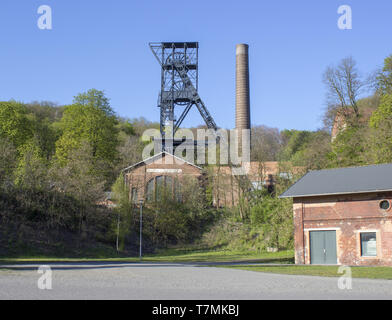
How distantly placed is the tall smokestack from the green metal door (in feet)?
77.6

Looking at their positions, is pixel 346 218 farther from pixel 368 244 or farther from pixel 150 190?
pixel 150 190

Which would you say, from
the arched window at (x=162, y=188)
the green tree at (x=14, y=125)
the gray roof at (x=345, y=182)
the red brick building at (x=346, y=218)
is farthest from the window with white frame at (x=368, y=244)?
the green tree at (x=14, y=125)

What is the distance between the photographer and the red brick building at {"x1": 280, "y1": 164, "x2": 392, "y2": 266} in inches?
915

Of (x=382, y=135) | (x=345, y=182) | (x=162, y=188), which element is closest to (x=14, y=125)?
(x=162, y=188)

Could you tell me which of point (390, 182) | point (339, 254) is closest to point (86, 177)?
point (339, 254)

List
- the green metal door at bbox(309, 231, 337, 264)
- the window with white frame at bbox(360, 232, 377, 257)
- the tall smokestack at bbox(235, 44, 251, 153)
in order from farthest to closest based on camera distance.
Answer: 1. the tall smokestack at bbox(235, 44, 251, 153)
2. the green metal door at bbox(309, 231, 337, 264)
3. the window with white frame at bbox(360, 232, 377, 257)

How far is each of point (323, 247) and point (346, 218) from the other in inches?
85.3

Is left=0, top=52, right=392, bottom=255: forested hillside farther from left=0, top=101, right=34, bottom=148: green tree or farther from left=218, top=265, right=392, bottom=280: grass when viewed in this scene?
left=218, top=265, right=392, bottom=280: grass

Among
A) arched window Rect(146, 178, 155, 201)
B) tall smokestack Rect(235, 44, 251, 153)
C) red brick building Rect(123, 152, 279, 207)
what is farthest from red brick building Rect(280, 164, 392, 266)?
tall smokestack Rect(235, 44, 251, 153)

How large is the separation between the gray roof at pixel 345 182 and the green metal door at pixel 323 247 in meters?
2.37

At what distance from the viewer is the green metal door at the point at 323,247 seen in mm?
24703

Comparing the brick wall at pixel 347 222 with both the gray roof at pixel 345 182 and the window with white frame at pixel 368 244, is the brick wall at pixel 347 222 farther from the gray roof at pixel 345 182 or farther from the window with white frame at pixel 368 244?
the gray roof at pixel 345 182

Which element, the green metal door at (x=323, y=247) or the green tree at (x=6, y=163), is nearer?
the green metal door at (x=323, y=247)

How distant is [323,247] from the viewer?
2503 cm
